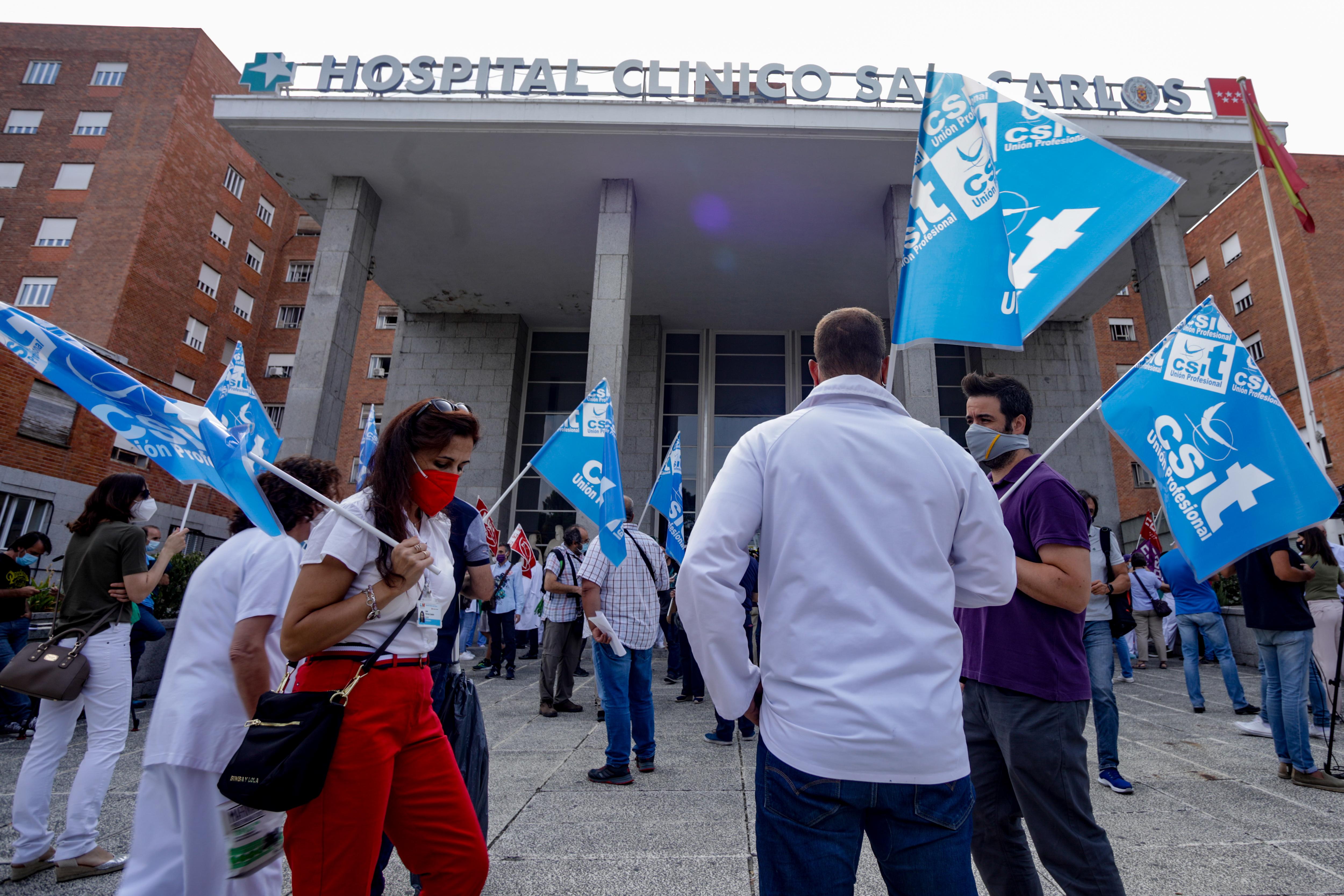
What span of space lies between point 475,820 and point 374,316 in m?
35.4

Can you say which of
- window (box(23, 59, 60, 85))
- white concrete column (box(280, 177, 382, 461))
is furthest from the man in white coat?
window (box(23, 59, 60, 85))

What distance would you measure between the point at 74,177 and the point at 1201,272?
161 ft

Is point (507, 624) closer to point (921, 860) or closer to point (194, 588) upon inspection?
point (194, 588)

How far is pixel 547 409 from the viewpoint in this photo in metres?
19.6

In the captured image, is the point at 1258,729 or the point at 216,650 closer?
the point at 216,650

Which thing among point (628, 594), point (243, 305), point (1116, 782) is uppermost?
point (243, 305)

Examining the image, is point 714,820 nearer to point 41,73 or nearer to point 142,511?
point 142,511

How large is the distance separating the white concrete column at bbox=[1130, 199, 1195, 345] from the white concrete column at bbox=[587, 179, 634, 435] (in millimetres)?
9666

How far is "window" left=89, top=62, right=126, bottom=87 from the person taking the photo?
30281mm

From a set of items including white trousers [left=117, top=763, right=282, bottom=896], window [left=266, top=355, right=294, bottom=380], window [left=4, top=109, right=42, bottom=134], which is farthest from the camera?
window [left=266, top=355, right=294, bottom=380]

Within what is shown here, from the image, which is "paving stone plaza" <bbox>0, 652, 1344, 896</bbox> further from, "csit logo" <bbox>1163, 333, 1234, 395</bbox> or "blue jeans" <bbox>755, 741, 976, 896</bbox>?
"csit logo" <bbox>1163, 333, 1234, 395</bbox>

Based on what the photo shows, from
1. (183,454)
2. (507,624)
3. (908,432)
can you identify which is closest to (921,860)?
(908,432)

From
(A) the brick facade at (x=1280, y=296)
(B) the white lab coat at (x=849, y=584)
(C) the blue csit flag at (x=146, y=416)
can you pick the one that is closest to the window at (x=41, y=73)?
(C) the blue csit flag at (x=146, y=416)

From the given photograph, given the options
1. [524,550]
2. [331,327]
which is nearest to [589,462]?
[524,550]
